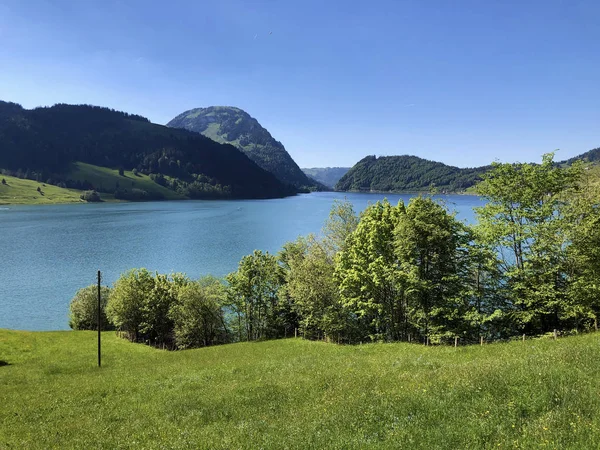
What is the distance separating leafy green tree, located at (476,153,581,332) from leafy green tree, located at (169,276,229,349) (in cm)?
3982

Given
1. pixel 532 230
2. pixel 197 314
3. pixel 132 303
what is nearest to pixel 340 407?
pixel 532 230

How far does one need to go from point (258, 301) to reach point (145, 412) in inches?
1641

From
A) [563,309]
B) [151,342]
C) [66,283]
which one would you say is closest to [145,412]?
[563,309]

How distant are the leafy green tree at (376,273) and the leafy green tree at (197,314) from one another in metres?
22.8

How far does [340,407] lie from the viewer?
12672mm

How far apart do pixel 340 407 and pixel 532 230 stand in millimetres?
28799

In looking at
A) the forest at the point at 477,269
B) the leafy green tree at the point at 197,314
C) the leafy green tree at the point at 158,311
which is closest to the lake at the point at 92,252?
the forest at the point at 477,269

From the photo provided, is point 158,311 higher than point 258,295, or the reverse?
point 258,295

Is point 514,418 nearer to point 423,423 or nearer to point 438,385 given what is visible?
point 423,423

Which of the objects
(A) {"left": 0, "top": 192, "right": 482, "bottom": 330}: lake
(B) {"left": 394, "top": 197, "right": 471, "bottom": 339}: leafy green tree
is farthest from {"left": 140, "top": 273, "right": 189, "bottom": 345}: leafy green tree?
(B) {"left": 394, "top": 197, "right": 471, "bottom": 339}: leafy green tree

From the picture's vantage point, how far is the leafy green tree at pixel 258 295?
57000mm

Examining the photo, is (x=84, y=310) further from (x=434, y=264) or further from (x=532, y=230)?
(x=532, y=230)

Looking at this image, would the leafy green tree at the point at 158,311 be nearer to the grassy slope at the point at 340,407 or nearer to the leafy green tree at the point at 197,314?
the leafy green tree at the point at 197,314

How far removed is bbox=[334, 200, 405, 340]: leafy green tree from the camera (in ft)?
132
